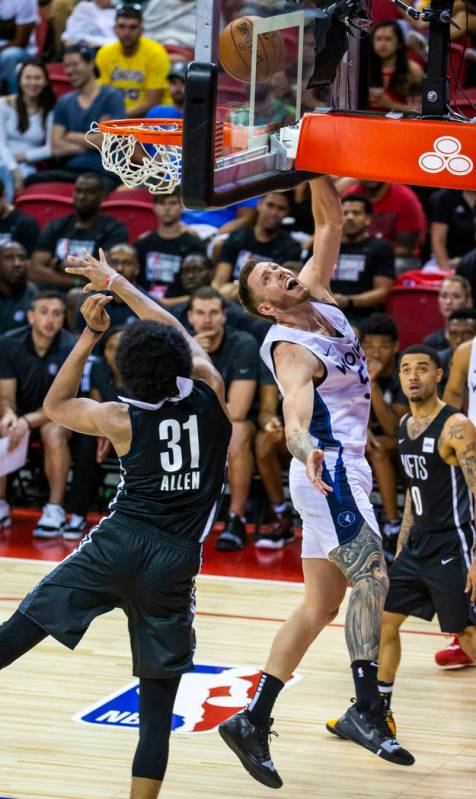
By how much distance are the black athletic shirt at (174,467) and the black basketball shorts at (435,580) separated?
1.86m

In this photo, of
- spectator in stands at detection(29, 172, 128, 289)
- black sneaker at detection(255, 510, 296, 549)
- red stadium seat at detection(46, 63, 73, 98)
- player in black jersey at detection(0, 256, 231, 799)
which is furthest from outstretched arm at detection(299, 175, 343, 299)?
red stadium seat at detection(46, 63, 73, 98)

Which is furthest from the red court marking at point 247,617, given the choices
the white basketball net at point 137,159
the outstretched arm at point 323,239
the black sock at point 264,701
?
the white basketball net at point 137,159

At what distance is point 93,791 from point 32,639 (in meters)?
0.81

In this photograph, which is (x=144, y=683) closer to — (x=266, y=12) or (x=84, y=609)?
(x=84, y=609)

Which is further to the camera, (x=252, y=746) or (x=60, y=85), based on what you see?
(x=60, y=85)

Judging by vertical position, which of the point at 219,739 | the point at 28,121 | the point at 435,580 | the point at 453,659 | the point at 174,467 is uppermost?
the point at 28,121

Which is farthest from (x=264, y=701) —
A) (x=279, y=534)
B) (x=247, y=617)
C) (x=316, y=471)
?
(x=279, y=534)

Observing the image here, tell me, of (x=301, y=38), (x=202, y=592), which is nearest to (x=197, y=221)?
(x=202, y=592)

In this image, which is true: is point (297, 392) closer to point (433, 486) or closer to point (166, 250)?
point (433, 486)

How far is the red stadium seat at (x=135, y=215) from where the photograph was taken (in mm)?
11484

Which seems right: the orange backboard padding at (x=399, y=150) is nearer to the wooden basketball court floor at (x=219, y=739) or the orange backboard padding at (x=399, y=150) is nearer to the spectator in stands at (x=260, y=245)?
the wooden basketball court floor at (x=219, y=739)

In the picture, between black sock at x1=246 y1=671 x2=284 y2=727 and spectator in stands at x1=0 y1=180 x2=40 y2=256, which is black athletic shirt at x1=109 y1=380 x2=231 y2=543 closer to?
black sock at x1=246 y1=671 x2=284 y2=727

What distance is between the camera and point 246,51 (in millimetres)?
5020

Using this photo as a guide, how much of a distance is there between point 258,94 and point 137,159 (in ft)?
2.45
